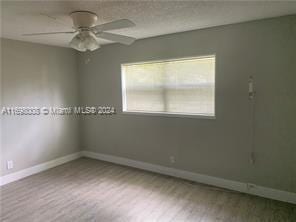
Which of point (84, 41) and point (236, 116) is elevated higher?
point (84, 41)

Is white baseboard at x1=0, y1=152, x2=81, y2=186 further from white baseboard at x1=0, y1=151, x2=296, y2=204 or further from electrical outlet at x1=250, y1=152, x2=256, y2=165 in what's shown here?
electrical outlet at x1=250, y1=152, x2=256, y2=165

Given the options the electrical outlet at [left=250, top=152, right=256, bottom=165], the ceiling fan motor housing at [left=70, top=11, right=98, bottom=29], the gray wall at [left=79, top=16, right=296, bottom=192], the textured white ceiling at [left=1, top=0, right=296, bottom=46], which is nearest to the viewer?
the textured white ceiling at [left=1, top=0, right=296, bottom=46]

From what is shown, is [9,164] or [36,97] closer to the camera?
[9,164]

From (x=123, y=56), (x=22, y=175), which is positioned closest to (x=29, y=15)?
(x=123, y=56)

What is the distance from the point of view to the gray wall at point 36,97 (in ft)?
11.8

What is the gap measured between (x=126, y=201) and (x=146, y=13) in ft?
7.81

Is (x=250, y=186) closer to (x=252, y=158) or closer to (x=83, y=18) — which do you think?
(x=252, y=158)

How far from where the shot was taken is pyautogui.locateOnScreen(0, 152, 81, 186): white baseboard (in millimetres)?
3609

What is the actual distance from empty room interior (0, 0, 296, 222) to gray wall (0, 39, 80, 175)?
2 cm

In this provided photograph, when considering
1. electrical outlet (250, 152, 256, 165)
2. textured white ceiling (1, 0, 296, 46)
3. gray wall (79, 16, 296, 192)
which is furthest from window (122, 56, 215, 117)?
electrical outlet (250, 152, 256, 165)

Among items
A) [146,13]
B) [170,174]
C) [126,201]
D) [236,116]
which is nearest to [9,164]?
[126,201]

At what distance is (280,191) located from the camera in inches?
114

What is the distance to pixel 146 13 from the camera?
7.98ft

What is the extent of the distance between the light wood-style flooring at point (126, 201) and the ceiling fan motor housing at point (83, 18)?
2.18 m
